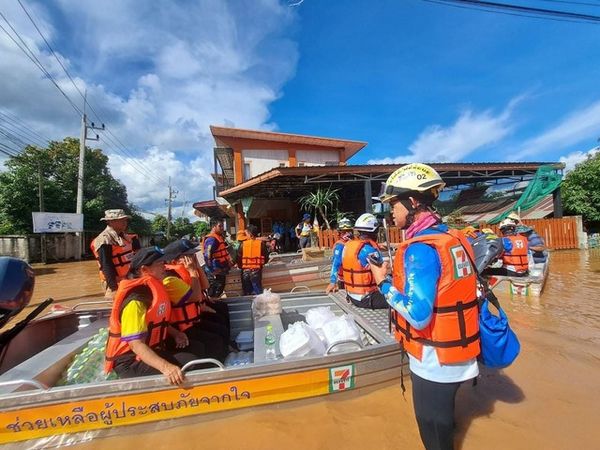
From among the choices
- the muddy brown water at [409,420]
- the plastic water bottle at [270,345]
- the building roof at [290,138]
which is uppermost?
the building roof at [290,138]

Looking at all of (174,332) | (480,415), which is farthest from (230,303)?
(480,415)

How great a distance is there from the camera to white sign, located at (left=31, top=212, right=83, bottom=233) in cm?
1658

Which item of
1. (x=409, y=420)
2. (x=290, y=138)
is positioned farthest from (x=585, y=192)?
(x=409, y=420)

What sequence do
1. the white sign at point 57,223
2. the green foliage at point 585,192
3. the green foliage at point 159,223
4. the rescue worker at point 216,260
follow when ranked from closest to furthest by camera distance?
the rescue worker at point 216,260, the green foliage at point 585,192, the white sign at point 57,223, the green foliage at point 159,223

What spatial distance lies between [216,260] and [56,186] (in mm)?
20568

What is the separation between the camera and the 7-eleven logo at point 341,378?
237 centimetres

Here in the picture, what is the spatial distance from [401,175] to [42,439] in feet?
9.18

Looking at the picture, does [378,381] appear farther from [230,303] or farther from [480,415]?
[230,303]

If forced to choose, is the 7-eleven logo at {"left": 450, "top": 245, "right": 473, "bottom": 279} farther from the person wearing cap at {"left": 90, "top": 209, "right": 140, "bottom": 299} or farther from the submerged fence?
the submerged fence

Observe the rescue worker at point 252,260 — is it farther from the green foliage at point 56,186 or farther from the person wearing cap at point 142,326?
the green foliage at point 56,186

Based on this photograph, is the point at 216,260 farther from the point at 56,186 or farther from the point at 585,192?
the point at 56,186

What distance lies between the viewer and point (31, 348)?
10.8ft

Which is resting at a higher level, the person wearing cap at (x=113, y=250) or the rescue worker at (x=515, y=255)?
the person wearing cap at (x=113, y=250)

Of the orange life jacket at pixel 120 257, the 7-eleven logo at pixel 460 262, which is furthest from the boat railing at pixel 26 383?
the 7-eleven logo at pixel 460 262
